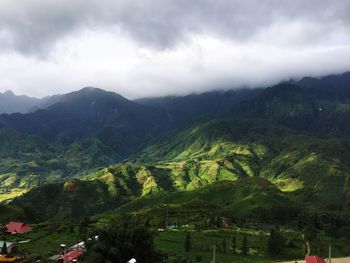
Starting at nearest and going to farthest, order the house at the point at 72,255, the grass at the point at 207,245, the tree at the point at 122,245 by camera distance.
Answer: the tree at the point at 122,245 < the house at the point at 72,255 < the grass at the point at 207,245

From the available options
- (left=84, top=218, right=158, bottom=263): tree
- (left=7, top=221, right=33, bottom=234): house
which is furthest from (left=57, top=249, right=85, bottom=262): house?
(left=7, top=221, right=33, bottom=234): house

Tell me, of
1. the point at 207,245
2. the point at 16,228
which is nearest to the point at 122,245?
the point at 207,245

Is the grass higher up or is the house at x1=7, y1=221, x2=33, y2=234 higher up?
the house at x1=7, y1=221, x2=33, y2=234

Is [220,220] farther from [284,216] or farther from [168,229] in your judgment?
[284,216]

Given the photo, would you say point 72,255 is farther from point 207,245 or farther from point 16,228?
point 16,228

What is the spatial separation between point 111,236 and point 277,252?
1954 inches

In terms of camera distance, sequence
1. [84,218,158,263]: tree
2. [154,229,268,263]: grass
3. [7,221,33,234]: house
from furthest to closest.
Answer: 1. [7,221,33,234]: house
2. [154,229,268,263]: grass
3. [84,218,158,263]: tree

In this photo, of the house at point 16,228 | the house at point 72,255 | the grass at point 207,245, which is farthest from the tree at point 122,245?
the house at point 16,228

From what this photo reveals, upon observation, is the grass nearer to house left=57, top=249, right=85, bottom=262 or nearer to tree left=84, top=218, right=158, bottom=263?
tree left=84, top=218, right=158, bottom=263

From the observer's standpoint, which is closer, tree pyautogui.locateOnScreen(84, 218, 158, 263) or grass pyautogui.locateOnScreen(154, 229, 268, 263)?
tree pyautogui.locateOnScreen(84, 218, 158, 263)

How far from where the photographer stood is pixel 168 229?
14562 cm

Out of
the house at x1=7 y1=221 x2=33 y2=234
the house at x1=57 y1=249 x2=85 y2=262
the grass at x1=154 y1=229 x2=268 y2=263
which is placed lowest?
the grass at x1=154 y1=229 x2=268 y2=263

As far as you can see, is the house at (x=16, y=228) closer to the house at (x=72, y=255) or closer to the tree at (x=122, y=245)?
the house at (x=72, y=255)

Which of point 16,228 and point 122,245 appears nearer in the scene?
point 122,245
